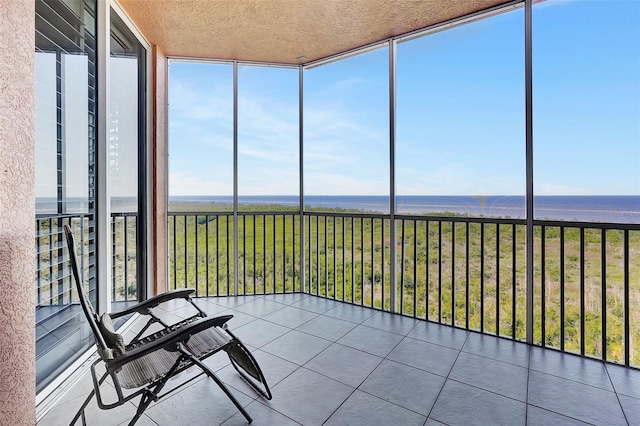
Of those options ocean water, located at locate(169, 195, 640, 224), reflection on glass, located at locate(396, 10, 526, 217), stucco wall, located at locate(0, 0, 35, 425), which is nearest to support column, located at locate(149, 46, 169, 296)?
ocean water, located at locate(169, 195, 640, 224)

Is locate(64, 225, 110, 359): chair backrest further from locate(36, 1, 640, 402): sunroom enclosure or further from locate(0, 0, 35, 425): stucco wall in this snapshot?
locate(36, 1, 640, 402): sunroom enclosure

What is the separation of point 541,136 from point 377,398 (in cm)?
237

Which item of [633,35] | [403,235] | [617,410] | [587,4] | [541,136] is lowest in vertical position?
[617,410]

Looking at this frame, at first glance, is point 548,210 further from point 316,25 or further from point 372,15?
point 316,25

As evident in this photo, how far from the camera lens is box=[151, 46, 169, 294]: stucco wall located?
10.6ft

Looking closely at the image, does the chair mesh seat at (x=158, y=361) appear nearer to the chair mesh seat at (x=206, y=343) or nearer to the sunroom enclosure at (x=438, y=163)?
the chair mesh seat at (x=206, y=343)

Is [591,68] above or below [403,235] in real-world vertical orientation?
above

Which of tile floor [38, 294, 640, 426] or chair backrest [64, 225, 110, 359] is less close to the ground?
chair backrest [64, 225, 110, 359]

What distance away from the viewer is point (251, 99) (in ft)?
13.1

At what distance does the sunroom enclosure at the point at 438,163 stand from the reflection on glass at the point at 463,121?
2 centimetres

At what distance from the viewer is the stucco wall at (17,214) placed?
1195 millimetres

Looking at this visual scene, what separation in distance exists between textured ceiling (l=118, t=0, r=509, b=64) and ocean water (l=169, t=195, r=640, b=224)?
168 cm

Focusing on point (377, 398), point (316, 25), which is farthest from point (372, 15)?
point (377, 398)

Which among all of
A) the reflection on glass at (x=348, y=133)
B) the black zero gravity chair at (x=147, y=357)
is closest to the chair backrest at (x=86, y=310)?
the black zero gravity chair at (x=147, y=357)
